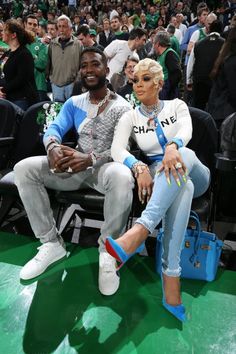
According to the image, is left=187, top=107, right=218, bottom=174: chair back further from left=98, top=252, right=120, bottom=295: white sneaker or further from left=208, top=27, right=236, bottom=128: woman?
left=98, top=252, right=120, bottom=295: white sneaker

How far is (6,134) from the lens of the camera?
2965 mm

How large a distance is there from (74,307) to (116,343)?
0.33 meters

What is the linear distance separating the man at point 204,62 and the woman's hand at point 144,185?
2515 millimetres

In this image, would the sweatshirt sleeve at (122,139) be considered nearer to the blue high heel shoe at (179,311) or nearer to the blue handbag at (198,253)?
the blue handbag at (198,253)

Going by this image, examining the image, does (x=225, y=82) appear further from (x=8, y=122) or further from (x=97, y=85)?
(x=8, y=122)

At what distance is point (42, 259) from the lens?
90.7 inches

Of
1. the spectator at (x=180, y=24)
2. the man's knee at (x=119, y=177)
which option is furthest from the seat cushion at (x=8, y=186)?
the spectator at (x=180, y=24)

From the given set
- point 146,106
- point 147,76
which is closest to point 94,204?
point 146,106

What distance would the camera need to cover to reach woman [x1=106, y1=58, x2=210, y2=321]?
1.89m

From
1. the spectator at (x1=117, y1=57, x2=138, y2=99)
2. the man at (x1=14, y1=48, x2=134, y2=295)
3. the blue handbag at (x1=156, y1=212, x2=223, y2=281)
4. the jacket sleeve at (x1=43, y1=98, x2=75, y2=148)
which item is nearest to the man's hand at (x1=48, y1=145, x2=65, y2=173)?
the man at (x1=14, y1=48, x2=134, y2=295)

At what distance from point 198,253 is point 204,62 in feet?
8.75

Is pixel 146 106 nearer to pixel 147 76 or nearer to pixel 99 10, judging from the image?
pixel 147 76

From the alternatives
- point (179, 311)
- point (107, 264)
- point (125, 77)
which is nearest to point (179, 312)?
point (179, 311)

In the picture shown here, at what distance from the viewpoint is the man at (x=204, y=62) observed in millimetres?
4129
